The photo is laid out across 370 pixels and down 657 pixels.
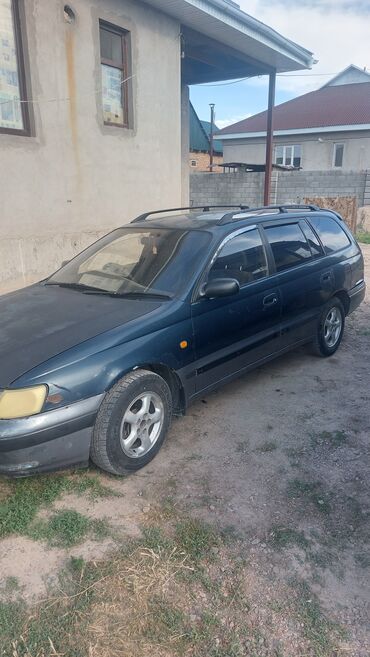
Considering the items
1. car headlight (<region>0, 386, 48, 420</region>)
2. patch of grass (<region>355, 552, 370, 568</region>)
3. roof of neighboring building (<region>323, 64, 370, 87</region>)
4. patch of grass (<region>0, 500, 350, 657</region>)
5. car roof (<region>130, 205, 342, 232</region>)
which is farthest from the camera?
roof of neighboring building (<region>323, 64, 370, 87</region>)

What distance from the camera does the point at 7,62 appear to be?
6230 mm

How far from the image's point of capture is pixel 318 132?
2520 cm

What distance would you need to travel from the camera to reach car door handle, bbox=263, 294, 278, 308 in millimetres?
4281

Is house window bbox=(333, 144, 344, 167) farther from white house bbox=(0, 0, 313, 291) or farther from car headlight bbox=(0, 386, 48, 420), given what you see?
car headlight bbox=(0, 386, 48, 420)

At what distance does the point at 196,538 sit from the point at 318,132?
26.0 metres

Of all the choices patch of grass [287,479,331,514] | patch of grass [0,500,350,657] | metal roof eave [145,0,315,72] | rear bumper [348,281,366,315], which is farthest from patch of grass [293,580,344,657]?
metal roof eave [145,0,315,72]

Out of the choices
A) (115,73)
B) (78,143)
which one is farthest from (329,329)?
(115,73)

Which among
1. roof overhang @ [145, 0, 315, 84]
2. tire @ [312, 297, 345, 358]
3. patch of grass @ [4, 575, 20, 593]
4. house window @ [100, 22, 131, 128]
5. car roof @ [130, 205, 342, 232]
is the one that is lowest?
patch of grass @ [4, 575, 20, 593]

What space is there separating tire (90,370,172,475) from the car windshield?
2.48ft

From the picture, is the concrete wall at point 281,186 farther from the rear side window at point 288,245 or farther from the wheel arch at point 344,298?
the rear side window at point 288,245

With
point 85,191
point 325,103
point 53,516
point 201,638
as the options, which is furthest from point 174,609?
point 325,103

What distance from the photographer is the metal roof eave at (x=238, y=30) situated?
782cm

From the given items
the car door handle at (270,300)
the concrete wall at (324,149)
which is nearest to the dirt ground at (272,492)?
the car door handle at (270,300)

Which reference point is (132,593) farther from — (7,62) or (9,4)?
(9,4)
